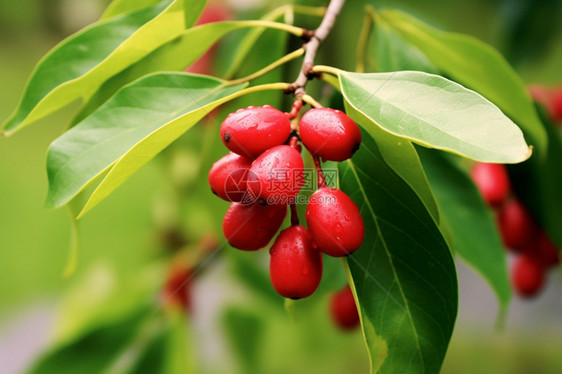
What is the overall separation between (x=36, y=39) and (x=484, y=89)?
2.40 metres

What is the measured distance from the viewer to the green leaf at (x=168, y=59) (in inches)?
22.3

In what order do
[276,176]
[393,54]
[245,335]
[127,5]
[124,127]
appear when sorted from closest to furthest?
[276,176], [124,127], [127,5], [393,54], [245,335]

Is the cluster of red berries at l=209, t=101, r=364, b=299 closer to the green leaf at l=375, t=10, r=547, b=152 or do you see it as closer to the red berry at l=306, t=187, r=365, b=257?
→ the red berry at l=306, t=187, r=365, b=257

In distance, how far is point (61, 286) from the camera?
2.17 meters

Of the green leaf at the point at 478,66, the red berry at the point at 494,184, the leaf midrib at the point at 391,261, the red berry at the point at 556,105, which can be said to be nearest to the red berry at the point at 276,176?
the leaf midrib at the point at 391,261

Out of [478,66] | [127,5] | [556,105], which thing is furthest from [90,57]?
[556,105]

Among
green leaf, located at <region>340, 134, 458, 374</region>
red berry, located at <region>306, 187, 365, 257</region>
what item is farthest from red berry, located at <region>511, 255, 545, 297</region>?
red berry, located at <region>306, 187, 365, 257</region>

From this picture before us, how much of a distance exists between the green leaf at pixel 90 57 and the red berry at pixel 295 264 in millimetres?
240

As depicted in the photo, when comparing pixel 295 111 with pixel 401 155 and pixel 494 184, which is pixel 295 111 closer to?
pixel 401 155

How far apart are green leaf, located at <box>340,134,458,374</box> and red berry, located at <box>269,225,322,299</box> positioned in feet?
0.17

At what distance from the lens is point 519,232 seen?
2.65ft

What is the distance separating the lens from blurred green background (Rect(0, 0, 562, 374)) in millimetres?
1236

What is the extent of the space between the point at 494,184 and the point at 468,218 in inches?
5.8

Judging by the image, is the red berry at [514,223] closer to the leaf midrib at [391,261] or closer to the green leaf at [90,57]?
the leaf midrib at [391,261]
